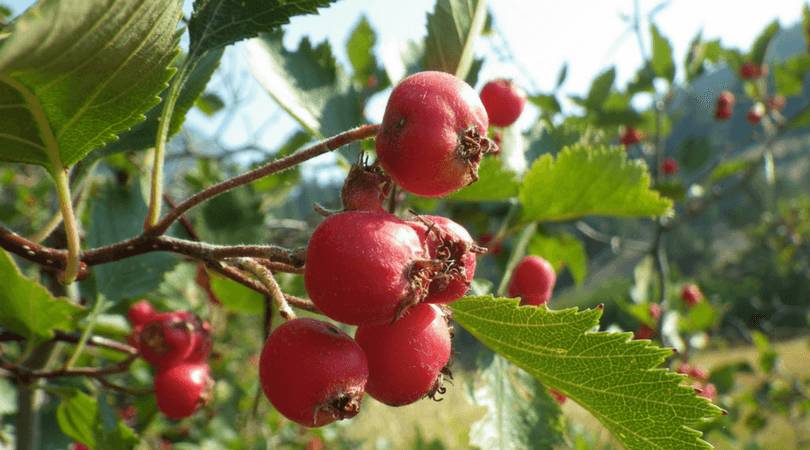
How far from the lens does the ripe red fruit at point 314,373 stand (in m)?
0.90

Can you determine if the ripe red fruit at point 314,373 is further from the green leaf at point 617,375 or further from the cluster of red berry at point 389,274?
the green leaf at point 617,375

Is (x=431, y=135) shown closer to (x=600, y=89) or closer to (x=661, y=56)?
(x=600, y=89)

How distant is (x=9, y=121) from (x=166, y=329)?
0.88 meters

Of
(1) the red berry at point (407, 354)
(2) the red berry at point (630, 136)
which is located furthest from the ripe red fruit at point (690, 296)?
(1) the red berry at point (407, 354)

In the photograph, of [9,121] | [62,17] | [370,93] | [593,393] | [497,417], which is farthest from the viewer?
[370,93]

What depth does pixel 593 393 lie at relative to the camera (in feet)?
3.37

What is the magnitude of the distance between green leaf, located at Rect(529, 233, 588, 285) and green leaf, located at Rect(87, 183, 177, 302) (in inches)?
57.7

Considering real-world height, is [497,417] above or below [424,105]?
below

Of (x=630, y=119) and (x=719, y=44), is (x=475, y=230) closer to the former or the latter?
(x=630, y=119)

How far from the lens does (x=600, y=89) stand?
11.5 feet

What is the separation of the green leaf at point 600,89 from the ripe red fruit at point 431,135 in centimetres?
276

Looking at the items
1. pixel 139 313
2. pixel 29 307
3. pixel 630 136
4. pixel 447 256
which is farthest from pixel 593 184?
pixel 630 136

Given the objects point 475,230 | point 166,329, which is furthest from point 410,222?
point 475,230

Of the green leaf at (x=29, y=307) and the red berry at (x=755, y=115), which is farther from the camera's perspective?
the red berry at (x=755, y=115)
